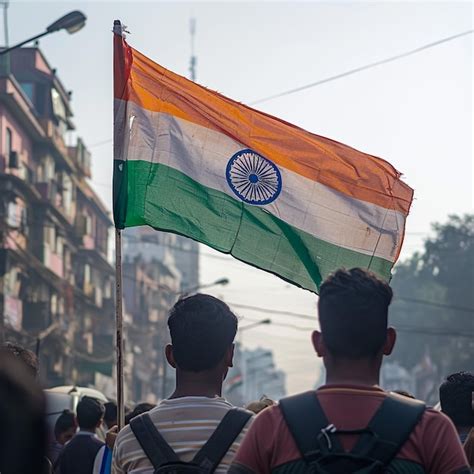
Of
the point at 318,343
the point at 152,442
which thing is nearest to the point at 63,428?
the point at 152,442

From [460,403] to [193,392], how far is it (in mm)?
1694

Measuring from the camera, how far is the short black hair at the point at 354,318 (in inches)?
142

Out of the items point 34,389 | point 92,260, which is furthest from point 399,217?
point 92,260

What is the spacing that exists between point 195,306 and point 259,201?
254 cm

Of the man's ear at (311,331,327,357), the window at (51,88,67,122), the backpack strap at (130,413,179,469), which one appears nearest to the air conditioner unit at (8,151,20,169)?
the window at (51,88,67,122)

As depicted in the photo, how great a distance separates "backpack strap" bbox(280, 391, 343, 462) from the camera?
342 cm

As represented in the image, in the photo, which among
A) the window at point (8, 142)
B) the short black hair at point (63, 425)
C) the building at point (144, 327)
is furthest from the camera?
the building at point (144, 327)

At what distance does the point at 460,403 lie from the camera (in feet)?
18.3

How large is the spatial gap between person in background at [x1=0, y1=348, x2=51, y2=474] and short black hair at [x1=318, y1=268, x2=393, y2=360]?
0.89 meters

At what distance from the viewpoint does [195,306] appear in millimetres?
4453

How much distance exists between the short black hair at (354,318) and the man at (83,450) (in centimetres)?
454

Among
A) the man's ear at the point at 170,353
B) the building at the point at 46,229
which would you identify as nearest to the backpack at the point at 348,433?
the man's ear at the point at 170,353

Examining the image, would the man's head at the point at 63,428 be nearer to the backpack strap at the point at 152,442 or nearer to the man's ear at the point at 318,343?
the backpack strap at the point at 152,442

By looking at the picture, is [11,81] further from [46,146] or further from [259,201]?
[259,201]
